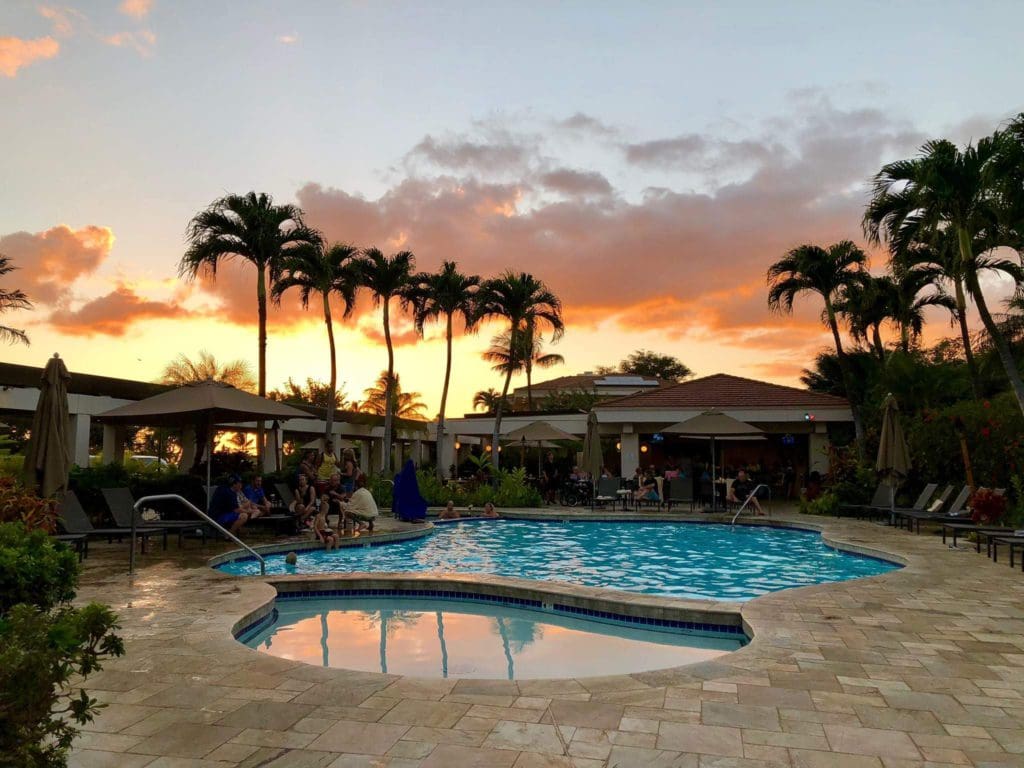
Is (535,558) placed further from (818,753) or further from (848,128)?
(848,128)

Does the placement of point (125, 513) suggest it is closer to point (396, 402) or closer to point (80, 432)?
point (80, 432)

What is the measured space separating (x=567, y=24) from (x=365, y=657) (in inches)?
444

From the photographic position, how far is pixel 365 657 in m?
6.24

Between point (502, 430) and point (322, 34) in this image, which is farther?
point (502, 430)

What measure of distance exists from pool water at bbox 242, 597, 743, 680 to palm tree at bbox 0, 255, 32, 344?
22.4m

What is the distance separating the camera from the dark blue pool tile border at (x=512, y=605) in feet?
20.9

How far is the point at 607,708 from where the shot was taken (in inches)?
150

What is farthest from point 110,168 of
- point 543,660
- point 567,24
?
point 543,660

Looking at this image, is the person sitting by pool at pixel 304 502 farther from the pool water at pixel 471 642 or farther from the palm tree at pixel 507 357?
the palm tree at pixel 507 357

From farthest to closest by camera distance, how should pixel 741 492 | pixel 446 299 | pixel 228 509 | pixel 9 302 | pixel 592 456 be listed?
1. pixel 446 299
2. pixel 9 302
3. pixel 741 492
4. pixel 592 456
5. pixel 228 509

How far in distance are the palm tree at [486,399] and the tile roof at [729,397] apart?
1063 inches

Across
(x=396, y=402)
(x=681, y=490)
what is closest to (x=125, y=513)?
(x=681, y=490)

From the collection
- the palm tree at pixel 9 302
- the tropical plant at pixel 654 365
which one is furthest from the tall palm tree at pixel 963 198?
the tropical plant at pixel 654 365

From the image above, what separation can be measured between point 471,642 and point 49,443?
569 centimetres
